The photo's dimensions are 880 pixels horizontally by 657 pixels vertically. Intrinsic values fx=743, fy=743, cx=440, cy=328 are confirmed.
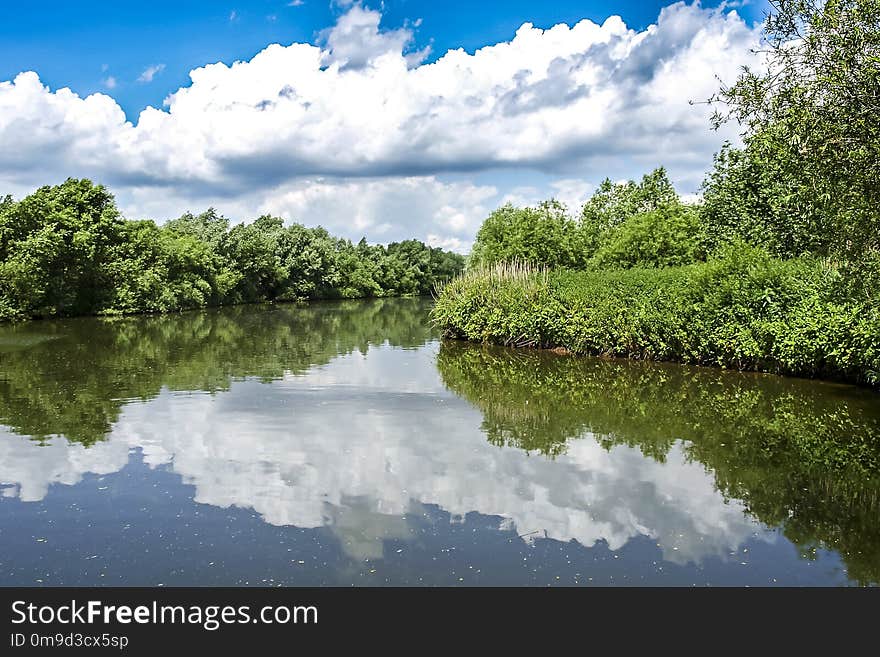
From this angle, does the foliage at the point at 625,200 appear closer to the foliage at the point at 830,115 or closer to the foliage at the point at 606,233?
the foliage at the point at 606,233

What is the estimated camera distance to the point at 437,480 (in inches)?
387

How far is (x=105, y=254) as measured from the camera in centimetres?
4434

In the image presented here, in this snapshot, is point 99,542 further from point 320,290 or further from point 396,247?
point 396,247

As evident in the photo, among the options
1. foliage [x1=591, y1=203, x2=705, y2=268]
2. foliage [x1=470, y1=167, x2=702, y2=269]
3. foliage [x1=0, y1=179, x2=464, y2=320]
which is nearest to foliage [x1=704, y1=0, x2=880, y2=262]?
foliage [x1=470, y1=167, x2=702, y2=269]

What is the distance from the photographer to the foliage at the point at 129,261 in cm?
3884

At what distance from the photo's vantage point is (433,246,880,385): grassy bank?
54.4 feet

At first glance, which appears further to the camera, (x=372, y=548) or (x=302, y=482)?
(x=302, y=482)

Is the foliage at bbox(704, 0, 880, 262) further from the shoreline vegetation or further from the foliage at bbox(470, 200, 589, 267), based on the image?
the foliage at bbox(470, 200, 589, 267)

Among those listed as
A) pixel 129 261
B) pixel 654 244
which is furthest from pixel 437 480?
pixel 129 261

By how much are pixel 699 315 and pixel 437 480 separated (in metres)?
12.7

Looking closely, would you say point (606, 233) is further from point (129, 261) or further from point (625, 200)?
point (129, 261)

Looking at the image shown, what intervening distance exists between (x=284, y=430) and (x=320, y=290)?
64177 millimetres

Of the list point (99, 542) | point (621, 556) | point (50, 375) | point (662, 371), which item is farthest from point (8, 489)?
point (662, 371)

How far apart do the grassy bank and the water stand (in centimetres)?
82
